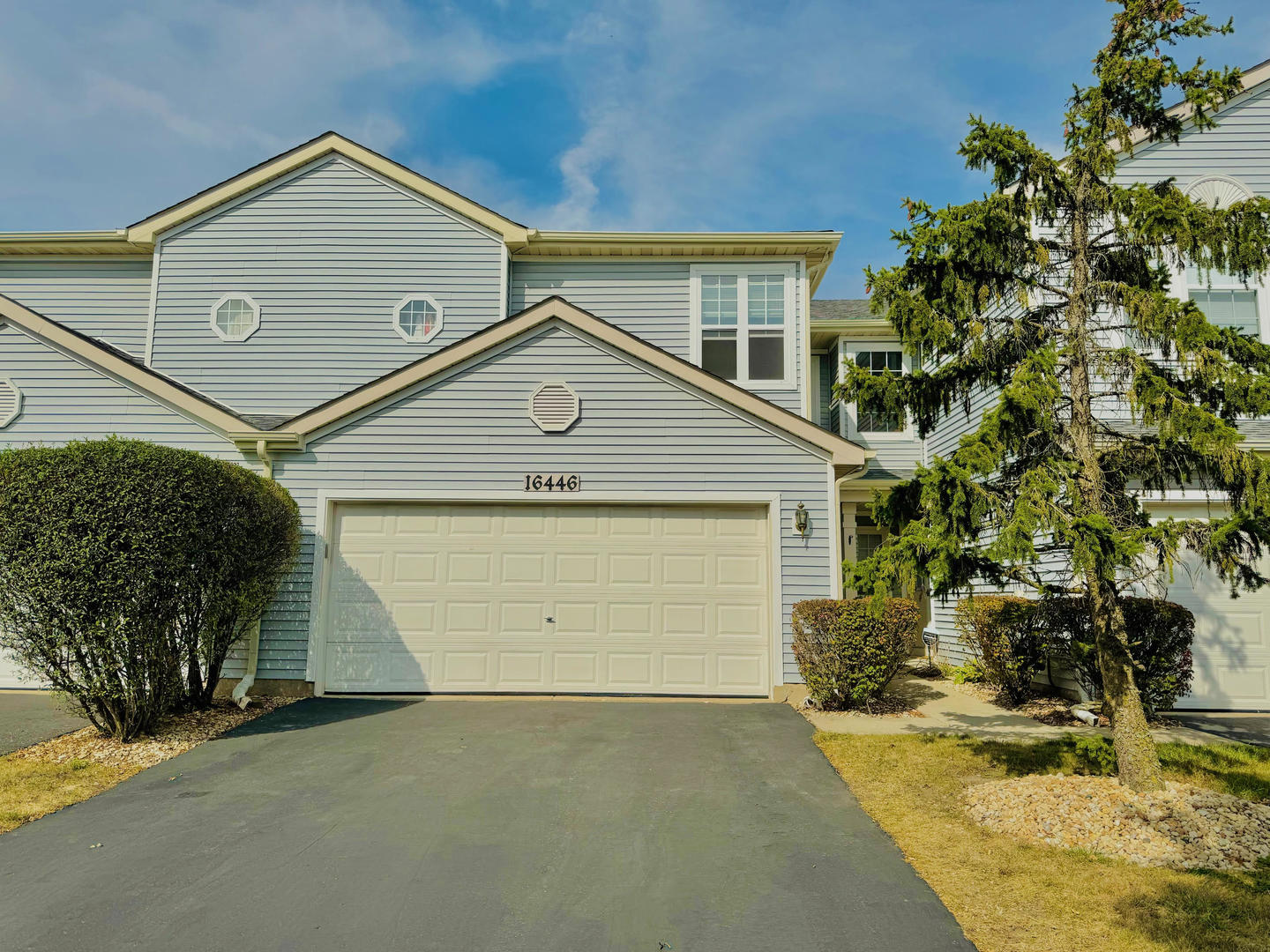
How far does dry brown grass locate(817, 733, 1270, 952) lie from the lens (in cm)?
373

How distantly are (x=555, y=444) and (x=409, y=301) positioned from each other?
4641 mm

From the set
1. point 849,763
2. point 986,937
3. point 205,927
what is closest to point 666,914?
point 986,937

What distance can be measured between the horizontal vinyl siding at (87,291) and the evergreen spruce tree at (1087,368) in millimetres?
12976

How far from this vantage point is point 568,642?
32.2 ft

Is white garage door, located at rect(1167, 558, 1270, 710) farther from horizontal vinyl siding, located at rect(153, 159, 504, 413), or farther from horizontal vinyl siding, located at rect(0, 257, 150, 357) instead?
horizontal vinyl siding, located at rect(0, 257, 150, 357)

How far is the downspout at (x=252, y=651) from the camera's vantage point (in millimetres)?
9047

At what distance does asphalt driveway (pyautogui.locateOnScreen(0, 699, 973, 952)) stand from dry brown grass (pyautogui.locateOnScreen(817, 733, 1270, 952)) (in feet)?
0.74

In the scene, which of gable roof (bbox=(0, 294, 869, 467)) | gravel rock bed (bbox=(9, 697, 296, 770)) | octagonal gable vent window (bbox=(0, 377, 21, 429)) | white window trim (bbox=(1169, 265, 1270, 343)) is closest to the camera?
gravel rock bed (bbox=(9, 697, 296, 770))

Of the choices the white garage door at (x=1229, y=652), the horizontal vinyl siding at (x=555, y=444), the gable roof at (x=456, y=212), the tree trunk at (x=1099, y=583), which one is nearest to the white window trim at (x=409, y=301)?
the gable roof at (x=456, y=212)

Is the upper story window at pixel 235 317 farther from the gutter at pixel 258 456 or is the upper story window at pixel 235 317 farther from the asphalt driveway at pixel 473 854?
the asphalt driveway at pixel 473 854

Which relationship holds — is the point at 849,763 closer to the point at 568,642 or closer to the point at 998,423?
the point at 998,423

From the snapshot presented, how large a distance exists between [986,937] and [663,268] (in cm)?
1118

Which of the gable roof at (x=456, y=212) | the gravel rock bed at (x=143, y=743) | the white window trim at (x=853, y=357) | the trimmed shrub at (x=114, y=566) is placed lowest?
the gravel rock bed at (x=143, y=743)

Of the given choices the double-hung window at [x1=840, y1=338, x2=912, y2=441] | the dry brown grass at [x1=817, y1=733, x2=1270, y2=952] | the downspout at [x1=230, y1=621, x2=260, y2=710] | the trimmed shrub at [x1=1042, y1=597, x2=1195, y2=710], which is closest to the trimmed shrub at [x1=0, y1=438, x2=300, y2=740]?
the downspout at [x1=230, y1=621, x2=260, y2=710]
